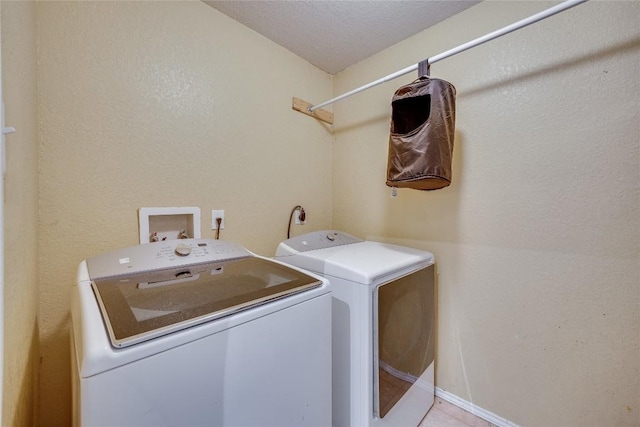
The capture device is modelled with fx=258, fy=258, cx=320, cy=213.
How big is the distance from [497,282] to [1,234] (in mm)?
1807

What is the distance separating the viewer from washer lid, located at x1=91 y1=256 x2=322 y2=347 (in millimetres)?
601

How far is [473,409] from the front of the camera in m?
1.47

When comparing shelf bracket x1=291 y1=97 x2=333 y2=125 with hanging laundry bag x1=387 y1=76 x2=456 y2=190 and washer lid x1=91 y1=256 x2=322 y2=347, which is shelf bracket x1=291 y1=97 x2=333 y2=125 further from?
washer lid x1=91 y1=256 x2=322 y2=347

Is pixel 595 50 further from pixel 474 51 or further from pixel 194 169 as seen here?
pixel 194 169

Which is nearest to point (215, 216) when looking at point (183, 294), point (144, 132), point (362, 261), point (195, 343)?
point (144, 132)

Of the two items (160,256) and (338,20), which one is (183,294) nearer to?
(160,256)

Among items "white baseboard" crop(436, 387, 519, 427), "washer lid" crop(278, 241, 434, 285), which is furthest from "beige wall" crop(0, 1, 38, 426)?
"white baseboard" crop(436, 387, 519, 427)

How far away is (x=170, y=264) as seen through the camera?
1008 millimetres

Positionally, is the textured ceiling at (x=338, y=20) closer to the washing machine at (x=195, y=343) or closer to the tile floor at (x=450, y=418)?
the washing machine at (x=195, y=343)

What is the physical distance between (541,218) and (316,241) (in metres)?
1.15

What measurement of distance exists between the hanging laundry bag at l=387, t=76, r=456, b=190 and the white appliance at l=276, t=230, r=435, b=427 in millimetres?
421

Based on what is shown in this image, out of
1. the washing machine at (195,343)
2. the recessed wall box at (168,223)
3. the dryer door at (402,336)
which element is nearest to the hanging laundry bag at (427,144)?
the dryer door at (402,336)

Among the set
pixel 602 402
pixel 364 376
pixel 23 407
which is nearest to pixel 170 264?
pixel 23 407

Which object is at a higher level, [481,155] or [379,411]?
[481,155]
